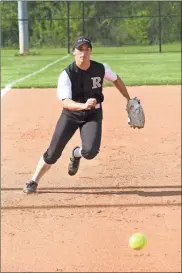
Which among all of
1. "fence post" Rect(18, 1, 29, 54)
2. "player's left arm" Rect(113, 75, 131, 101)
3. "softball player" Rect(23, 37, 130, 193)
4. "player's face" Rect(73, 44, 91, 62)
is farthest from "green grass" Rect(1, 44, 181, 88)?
"player's face" Rect(73, 44, 91, 62)

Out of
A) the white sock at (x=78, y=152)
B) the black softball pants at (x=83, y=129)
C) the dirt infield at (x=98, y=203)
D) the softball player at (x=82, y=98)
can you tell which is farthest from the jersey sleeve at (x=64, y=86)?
the white sock at (x=78, y=152)

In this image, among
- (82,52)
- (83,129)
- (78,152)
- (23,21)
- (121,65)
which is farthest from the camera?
(121,65)

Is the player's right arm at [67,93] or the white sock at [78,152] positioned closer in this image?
the player's right arm at [67,93]

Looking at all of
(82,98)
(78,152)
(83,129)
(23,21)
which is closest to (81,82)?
(82,98)

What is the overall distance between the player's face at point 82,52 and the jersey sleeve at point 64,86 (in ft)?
0.94

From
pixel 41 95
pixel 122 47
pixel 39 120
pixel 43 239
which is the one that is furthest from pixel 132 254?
pixel 122 47

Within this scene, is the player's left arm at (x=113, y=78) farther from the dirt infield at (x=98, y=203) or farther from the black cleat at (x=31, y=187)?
the black cleat at (x=31, y=187)

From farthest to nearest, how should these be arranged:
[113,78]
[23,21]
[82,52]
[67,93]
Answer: [113,78] < [23,21] < [67,93] < [82,52]

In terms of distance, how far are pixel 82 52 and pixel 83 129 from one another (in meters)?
1.58

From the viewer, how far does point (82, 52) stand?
10.8 ft

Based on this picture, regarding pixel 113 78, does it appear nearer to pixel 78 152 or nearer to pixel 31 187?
pixel 78 152

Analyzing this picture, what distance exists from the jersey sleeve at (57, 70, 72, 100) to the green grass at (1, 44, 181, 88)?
10685mm

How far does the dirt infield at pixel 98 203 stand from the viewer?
461 centimetres

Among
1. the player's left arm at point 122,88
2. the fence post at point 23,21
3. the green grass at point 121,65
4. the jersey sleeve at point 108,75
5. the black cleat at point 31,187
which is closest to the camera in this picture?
the fence post at point 23,21
